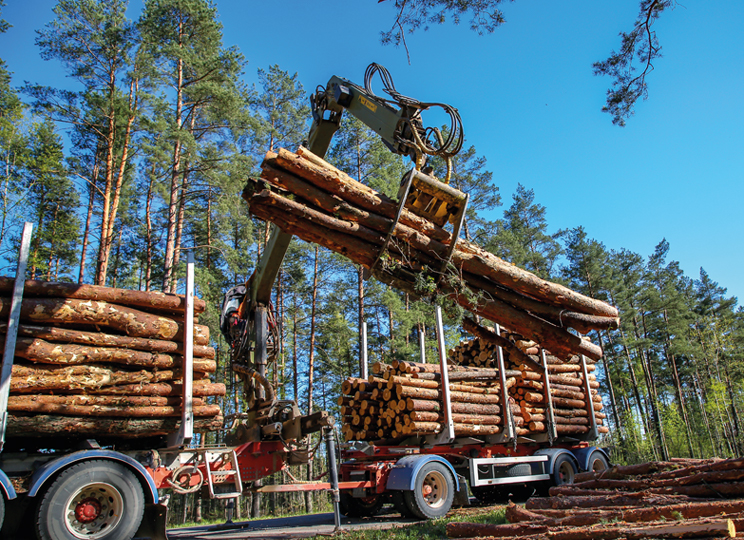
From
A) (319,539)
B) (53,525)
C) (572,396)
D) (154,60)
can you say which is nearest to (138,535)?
(53,525)

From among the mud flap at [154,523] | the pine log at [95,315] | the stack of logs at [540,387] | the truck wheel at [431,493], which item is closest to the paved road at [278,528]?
the truck wheel at [431,493]

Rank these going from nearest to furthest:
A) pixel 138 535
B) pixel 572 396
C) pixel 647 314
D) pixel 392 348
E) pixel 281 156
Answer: pixel 281 156 → pixel 138 535 → pixel 572 396 → pixel 392 348 → pixel 647 314

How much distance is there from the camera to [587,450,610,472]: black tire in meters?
11.6

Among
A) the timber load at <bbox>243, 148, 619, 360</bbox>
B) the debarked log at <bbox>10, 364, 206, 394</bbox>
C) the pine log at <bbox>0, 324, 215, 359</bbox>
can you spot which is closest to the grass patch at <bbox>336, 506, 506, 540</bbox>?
the timber load at <bbox>243, 148, 619, 360</bbox>

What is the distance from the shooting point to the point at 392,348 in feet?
82.9

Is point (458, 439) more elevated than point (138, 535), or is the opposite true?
point (458, 439)

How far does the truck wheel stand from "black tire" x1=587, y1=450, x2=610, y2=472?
4452 mm

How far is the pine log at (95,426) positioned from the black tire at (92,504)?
42 centimetres

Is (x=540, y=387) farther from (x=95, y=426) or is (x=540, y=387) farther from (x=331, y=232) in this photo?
(x=95, y=426)

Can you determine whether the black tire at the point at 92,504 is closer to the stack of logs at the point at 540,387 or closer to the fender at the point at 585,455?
the stack of logs at the point at 540,387

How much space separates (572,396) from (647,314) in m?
32.7

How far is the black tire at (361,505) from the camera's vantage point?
970cm

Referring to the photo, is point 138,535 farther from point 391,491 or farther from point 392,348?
point 392,348

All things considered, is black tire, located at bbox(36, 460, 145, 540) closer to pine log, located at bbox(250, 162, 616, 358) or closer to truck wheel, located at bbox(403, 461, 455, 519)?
pine log, located at bbox(250, 162, 616, 358)
